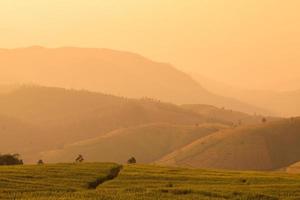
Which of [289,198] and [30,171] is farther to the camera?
[30,171]

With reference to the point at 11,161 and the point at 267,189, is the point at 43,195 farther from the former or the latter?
the point at 11,161

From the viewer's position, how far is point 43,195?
4616 centimetres

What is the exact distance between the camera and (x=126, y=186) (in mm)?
53719

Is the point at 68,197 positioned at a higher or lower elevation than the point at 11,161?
lower

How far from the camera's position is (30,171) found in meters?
62.8

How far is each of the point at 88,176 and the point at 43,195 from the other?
14496mm

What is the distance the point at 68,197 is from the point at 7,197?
5.29 m

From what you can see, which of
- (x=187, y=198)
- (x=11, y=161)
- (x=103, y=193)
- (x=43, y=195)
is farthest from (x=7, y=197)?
(x=11, y=161)

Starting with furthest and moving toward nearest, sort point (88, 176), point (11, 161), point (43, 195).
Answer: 1. point (11, 161)
2. point (88, 176)
3. point (43, 195)

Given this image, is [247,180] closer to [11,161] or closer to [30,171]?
A: [30,171]

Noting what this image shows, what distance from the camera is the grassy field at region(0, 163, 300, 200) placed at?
4571cm

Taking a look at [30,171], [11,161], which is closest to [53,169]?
[30,171]

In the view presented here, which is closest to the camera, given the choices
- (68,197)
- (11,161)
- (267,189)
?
(68,197)

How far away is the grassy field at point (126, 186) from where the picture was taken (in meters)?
45.7
